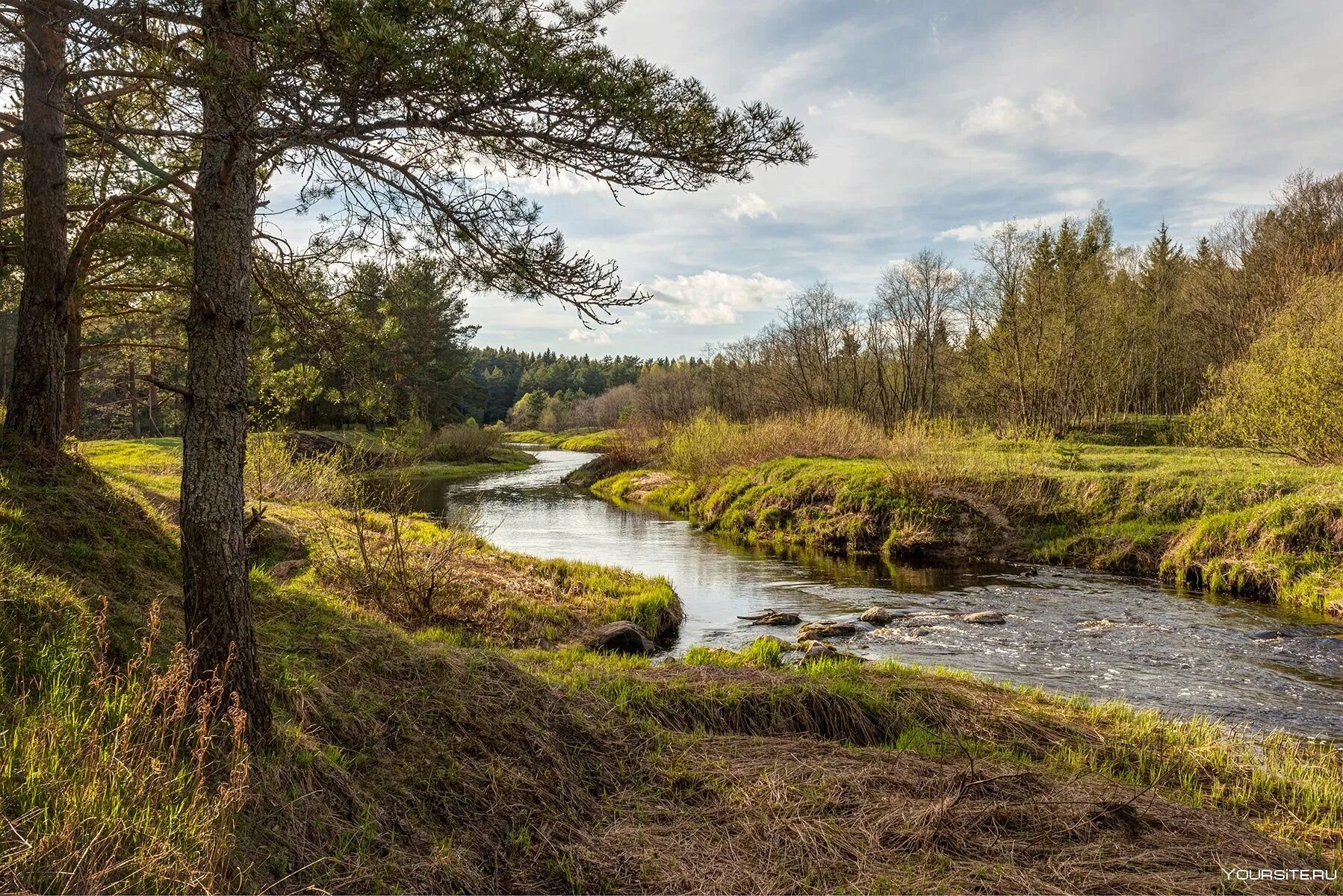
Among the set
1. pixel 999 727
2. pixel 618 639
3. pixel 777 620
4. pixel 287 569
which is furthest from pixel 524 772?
pixel 777 620

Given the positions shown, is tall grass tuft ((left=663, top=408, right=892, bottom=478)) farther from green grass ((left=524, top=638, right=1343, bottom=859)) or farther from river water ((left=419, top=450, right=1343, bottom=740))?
green grass ((left=524, top=638, right=1343, bottom=859))

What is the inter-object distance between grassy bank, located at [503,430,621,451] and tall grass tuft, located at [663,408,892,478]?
41.5 m

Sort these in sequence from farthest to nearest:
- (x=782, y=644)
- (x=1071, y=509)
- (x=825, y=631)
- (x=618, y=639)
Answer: (x=1071, y=509) < (x=825, y=631) < (x=782, y=644) < (x=618, y=639)

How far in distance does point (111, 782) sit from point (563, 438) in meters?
86.9

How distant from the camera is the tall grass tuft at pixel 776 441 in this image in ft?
92.4

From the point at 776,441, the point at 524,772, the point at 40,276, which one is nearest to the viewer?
the point at 524,772

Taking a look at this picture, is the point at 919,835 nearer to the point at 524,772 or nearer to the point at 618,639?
the point at 524,772

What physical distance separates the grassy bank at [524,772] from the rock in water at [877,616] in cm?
506

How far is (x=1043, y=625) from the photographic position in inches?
476

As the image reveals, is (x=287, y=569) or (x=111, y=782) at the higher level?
(x=111, y=782)

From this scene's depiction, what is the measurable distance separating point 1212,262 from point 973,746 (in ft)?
140

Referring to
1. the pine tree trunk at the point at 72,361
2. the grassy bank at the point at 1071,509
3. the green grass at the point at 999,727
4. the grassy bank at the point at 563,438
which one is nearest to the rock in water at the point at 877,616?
the green grass at the point at 999,727

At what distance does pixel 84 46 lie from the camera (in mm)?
4426

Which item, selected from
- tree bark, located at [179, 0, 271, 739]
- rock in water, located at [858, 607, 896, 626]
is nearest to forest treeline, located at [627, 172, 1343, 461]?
rock in water, located at [858, 607, 896, 626]
